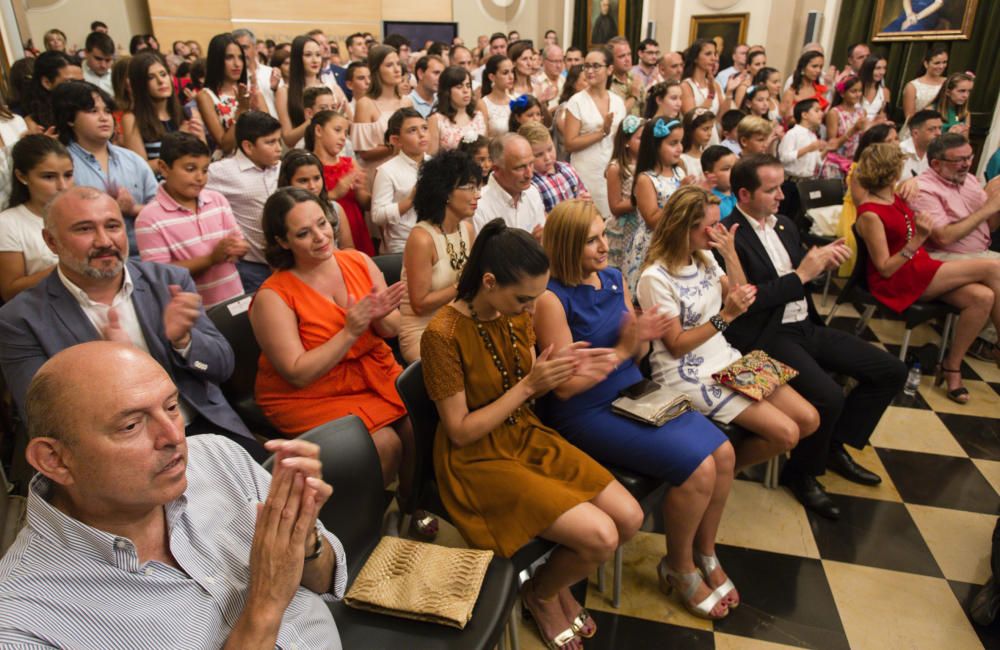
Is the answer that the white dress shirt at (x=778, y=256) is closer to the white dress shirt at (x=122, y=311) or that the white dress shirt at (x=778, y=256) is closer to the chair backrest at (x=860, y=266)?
the chair backrest at (x=860, y=266)

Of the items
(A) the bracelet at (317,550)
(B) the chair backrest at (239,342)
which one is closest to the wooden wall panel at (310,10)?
(B) the chair backrest at (239,342)

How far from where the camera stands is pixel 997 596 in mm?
2098

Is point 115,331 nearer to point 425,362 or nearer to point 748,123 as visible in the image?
point 425,362

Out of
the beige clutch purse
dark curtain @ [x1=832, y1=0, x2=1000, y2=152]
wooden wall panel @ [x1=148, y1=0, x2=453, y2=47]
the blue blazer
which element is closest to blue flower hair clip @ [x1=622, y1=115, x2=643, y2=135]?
the blue blazer

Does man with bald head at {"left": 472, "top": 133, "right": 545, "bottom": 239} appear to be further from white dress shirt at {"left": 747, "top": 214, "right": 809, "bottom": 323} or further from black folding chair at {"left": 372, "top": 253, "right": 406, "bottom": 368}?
white dress shirt at {"left": 747, "top": 214, "right": 809, "bottom": 323}

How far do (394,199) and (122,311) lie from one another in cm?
181

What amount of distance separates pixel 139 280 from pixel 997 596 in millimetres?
3052

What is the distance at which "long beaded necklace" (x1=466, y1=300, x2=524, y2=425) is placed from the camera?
1931mm

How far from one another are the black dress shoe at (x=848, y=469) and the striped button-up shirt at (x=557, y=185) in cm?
199

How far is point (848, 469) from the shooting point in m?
2.89

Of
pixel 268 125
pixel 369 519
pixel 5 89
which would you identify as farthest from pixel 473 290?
pixel 5 89

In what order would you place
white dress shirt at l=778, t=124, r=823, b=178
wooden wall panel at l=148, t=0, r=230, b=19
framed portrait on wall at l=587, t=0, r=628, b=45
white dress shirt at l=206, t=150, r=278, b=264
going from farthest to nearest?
1. wooden wall panel at l=148, t=0, r=230, b=19
2. framed portrait on wall at l=587, t=0, r=628, b=45
3. white dress shirt at l=778, t=124, r=823, b=178
4. white dress shirt at l=206, t=150, r=278, b=264

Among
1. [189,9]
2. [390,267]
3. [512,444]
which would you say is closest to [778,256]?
[512,444]

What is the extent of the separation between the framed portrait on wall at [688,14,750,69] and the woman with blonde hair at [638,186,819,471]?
25.6ft
